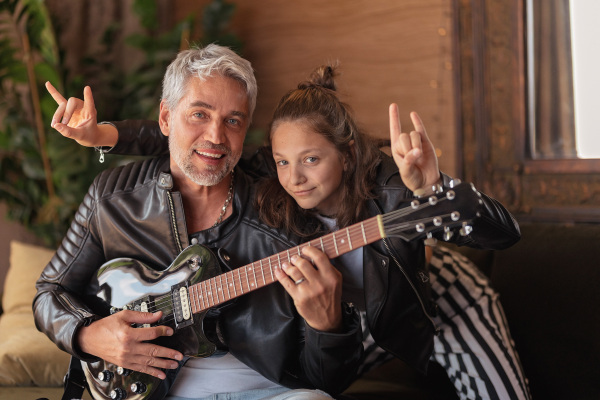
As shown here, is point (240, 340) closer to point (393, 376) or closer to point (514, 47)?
point (393, 376)

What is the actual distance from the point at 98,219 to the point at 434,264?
1042 mm

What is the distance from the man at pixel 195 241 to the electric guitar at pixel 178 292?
40mm

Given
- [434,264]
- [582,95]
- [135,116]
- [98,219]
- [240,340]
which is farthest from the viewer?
→ [135,116]

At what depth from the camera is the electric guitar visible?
1627mm

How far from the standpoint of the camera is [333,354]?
167 centimetres

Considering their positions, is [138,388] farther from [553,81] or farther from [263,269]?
[553,81]

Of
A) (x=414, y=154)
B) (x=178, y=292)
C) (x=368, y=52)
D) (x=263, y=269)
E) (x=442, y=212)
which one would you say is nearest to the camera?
(x=442, y=212)

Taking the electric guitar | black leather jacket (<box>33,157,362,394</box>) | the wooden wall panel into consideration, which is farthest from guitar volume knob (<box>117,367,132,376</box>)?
the wooden wall panel

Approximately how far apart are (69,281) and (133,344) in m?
0.36

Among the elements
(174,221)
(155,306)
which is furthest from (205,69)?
(155,306)

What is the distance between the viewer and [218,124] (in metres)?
1.86

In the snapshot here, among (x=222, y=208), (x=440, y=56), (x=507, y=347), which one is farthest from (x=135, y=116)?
(x=507, y=347)

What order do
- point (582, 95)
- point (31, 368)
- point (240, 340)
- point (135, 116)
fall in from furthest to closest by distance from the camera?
point (135, 116) < point (582, 95) < point (31, 368) < point (240, 340)

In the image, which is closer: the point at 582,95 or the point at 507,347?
the point at 507,347
